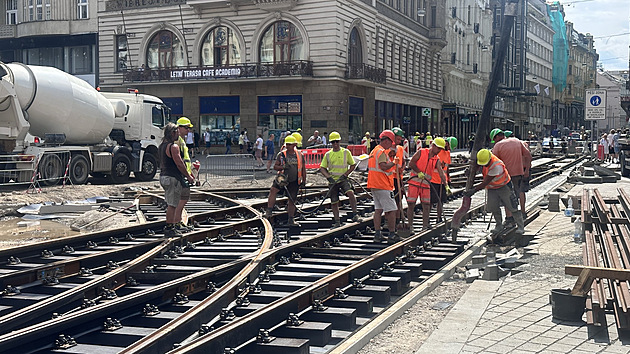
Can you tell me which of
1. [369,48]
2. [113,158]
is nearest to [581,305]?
[113,158]

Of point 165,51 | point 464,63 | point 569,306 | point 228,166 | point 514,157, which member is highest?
point 464,63

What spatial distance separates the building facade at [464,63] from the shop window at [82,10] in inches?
1268

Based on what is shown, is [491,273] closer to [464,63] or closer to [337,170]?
[337,170]

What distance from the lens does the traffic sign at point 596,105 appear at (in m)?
21.3

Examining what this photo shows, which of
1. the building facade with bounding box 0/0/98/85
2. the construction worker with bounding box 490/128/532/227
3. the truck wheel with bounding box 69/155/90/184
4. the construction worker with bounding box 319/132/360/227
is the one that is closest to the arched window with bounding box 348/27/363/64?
the building facade with bounding box 0/0/98/85

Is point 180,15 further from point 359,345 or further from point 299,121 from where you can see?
point 359,345

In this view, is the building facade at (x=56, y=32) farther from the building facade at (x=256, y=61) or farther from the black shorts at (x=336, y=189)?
the black shorts at (x=336, y=189)

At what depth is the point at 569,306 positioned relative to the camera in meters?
6.69

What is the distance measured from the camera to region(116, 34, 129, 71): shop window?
47.2 metres

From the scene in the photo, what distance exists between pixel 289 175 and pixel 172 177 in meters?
2.37

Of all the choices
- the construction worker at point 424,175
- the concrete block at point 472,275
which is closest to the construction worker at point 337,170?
the construction worker at point 424,175

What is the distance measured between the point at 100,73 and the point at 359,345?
4551 cm

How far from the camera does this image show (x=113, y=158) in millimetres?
24328

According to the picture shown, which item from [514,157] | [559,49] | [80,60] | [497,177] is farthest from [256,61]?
[559,49]
